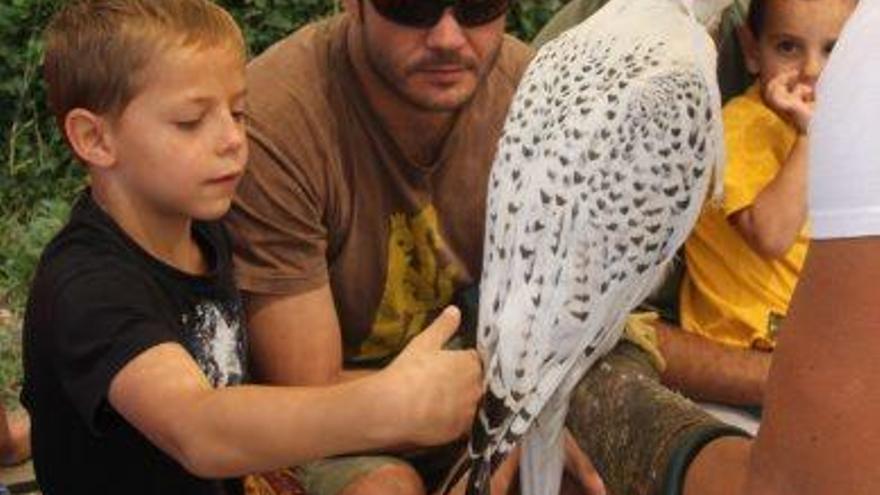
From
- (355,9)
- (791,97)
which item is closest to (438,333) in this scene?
(355,9)

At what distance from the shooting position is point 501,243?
96.6 inches

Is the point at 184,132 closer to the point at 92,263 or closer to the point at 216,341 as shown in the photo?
the point at 92,263

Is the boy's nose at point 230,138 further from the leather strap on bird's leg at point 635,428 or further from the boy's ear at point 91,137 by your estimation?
the leather strap on bird's leg at point 635,428

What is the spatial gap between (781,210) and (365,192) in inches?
33.0

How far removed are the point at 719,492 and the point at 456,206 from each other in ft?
3.91

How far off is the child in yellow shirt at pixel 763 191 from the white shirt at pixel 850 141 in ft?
5.00

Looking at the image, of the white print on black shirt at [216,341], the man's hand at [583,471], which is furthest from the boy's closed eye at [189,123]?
the man's hand at [583,471]

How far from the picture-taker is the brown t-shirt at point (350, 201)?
2480 millimetres

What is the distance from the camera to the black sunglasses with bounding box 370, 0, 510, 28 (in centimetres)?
250

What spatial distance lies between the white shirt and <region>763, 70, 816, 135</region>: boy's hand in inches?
60.5

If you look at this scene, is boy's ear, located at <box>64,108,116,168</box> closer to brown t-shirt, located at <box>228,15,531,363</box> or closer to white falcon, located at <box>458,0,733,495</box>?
brown t-shirt, located at <box>228,15,531,363</box>

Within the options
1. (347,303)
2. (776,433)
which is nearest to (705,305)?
(347,303)

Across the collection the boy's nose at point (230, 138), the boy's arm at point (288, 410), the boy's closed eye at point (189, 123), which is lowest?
the boy's arm at point (288, 410)

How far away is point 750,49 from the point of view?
3.00 metres
